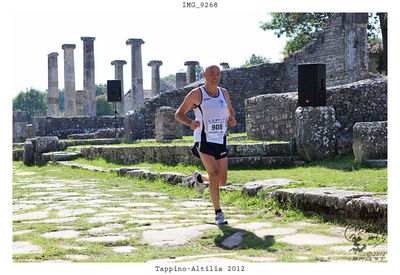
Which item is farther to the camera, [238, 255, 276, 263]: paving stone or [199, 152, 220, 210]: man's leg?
[199, 152, 220, 210]: man's leg

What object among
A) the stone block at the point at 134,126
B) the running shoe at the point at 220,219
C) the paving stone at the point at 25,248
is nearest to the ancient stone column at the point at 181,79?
the stone block at the point at 134,126

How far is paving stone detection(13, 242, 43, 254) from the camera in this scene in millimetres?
4133

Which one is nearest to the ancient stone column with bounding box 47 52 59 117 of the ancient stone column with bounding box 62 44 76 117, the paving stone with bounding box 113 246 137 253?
the ancient stone column with bounding box 62 44 76 117

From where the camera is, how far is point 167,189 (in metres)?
8.63

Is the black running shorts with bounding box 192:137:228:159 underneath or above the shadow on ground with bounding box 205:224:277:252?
above

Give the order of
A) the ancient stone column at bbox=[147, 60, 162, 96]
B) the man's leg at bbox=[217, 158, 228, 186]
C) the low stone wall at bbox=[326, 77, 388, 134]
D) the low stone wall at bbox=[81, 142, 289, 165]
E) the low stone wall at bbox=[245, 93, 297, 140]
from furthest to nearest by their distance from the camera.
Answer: the ancient stone column at bbox=[147, 60, 162, 96]
the low stone wall at bbox=[245, 93, 297, 140]
the low stone wall at bbox=[326, 77, 388, 134]
the low stone wall at bbox=[81, 142, 289, 165]
the man's leg at bbox=[217, 158, 228, 186]

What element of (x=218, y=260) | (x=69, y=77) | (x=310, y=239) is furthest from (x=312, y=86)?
(x=69, y=77)

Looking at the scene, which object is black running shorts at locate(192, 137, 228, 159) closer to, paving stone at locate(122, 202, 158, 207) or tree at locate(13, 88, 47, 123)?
paving stone at locate(122, 202, 158, 207)

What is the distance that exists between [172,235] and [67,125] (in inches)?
932

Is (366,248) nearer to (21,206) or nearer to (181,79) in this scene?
(21,206)

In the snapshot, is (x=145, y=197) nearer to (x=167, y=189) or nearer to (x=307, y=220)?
(x=167, y=189)

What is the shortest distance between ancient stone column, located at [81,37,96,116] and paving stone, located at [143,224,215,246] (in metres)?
30.8

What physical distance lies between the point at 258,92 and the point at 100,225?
62.2 feet

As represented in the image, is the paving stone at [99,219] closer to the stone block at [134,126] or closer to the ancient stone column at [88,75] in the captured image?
the stone block at [134,126]
